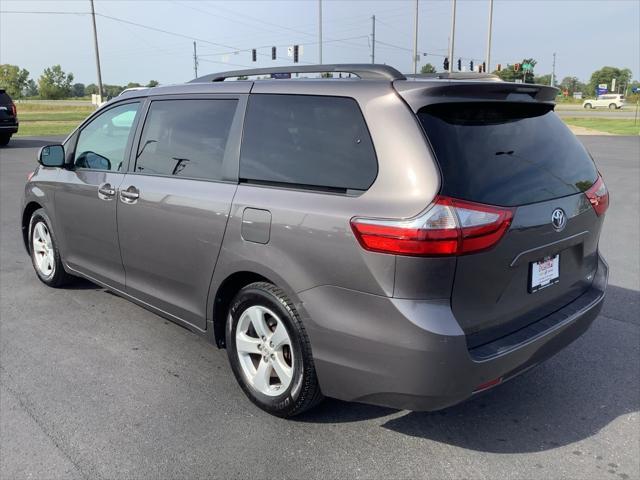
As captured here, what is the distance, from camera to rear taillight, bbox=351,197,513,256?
2.46 meters

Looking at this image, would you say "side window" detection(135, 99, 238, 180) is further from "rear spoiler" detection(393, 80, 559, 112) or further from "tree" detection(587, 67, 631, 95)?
"tree" detection(587, 67, 631, 95)

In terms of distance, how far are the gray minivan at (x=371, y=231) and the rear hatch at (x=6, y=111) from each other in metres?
19.4

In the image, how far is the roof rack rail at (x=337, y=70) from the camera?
9.45 feet

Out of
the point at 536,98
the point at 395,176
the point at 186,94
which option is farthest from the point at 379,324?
the point at 186,94

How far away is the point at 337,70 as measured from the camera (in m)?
3.15

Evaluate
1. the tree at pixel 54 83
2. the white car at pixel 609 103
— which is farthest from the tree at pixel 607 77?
the tree at pixel 54 83

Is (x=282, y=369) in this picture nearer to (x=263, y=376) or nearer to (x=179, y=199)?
(x=263, y=376)

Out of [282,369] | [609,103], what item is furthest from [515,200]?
[609,103]

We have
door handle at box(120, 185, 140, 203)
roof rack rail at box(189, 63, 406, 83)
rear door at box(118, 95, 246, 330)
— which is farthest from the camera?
door handle at box(120, 185, 140, 203)

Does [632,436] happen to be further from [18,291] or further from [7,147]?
[7,147]

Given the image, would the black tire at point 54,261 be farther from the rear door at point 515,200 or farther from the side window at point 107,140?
the rear door at point 515,200

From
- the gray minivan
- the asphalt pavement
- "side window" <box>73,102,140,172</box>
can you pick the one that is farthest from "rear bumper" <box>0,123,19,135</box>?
the gray minivan

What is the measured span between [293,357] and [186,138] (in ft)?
5.37

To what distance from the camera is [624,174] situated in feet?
43.6
